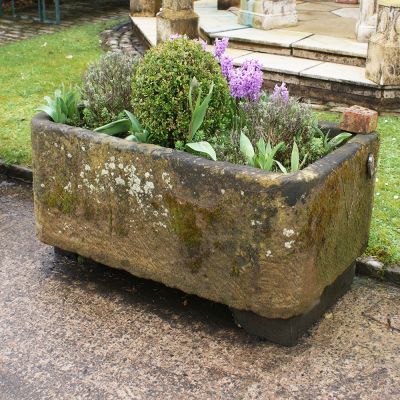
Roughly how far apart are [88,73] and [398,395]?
2.76 m

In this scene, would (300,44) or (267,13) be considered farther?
(267,13)

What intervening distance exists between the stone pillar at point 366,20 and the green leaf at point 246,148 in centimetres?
471

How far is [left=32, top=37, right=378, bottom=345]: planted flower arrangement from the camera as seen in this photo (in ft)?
11.9

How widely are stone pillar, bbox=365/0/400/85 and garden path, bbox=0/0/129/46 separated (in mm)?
6004

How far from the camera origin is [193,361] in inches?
146

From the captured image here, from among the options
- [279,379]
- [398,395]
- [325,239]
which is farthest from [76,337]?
[398,395]

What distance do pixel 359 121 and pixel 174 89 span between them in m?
1.05

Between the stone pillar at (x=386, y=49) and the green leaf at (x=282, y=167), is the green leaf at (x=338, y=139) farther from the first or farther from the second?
the stone pillar at (x=386, y=49)

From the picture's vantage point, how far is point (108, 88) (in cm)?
470

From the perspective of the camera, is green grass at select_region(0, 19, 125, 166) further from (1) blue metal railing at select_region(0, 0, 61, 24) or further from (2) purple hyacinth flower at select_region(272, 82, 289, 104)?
(2) purple hyacinth flower at select_region(272, 82, 289, 104)

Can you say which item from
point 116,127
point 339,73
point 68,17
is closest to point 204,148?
point 116,127

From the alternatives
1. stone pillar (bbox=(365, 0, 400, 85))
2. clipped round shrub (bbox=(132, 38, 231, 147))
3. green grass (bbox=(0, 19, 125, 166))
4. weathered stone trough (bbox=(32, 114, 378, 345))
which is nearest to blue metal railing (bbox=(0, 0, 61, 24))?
green grass (bbox=(0, 19, 125, 166))

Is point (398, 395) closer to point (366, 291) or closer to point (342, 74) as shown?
point (366, 291)

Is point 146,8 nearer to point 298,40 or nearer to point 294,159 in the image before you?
point 298,40
